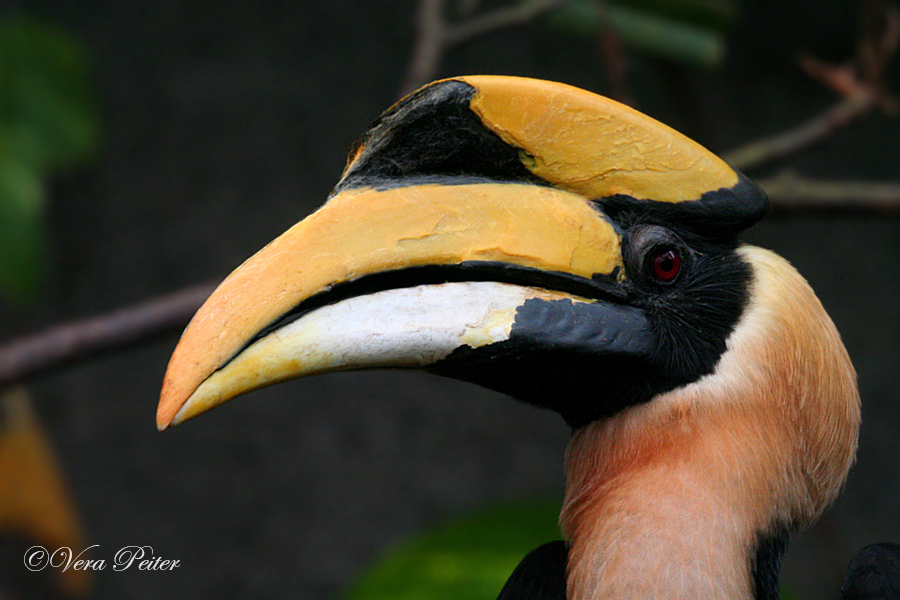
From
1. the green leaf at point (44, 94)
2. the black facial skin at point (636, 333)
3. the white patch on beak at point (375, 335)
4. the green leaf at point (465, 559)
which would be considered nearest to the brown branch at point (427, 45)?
the green leaf at point (465, 559)

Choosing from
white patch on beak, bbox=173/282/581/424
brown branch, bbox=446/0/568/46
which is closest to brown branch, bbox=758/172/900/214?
brown branch, bbox=446/0/568/46

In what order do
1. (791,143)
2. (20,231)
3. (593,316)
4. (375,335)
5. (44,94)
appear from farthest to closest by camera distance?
(44,94), (20,231), (791,143), (593,316), (375,335)

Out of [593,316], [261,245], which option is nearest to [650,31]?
[593,316]

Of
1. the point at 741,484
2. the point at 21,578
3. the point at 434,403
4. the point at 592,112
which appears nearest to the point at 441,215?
the point at 592,112

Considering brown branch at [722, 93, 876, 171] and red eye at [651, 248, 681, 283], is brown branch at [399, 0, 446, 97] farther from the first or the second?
red eye at [651, 248, 681, 283]

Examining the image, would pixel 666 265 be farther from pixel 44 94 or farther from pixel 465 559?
pixel 44 94

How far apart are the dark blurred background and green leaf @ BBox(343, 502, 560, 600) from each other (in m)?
1.30

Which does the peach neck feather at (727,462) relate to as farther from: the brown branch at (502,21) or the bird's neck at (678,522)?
the brown branch at (502,21)

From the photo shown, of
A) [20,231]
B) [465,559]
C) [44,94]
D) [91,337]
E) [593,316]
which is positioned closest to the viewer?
[593,316]

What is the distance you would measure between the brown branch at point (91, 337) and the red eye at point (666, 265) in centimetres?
139

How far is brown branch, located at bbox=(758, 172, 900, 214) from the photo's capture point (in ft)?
→ 7.83

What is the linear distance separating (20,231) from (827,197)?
8.63 feet

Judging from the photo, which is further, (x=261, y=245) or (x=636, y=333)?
(x=261, y=245)

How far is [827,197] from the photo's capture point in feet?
7.86
